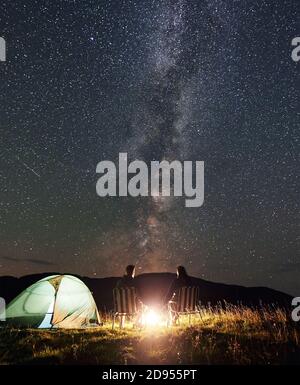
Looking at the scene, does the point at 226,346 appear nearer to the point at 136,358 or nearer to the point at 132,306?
the point at 136,358

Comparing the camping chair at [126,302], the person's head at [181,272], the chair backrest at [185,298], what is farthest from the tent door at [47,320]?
the person's head at [181,272]

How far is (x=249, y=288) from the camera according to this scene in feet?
325

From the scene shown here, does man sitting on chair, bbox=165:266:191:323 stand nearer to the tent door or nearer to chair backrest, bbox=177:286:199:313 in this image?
chair backrest, bbox=177:286:199:313

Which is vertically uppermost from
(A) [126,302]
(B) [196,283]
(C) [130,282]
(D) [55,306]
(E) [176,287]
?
(C) [130,282]

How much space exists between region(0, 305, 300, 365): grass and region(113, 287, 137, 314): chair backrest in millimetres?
468

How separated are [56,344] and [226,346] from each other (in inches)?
116

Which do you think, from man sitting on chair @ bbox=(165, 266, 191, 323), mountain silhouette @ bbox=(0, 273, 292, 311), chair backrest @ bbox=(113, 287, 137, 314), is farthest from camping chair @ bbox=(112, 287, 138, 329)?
mountain silhouette @ bbox=(0, 273, 292, 311)

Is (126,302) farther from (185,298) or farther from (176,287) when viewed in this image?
(185,298)

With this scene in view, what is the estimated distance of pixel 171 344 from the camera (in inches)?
274

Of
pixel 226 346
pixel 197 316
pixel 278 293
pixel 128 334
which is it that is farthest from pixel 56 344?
pixel 278 293

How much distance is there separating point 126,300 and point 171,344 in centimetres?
282

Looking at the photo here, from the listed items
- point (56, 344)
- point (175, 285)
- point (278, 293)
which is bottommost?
point (278, 293)

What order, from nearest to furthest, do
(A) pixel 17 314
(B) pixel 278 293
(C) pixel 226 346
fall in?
(C) pixel 226 346, (A) pixel 17 314, (B) pixel 278 293

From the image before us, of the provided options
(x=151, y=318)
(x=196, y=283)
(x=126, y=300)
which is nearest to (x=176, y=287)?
(x=151, y=318)
